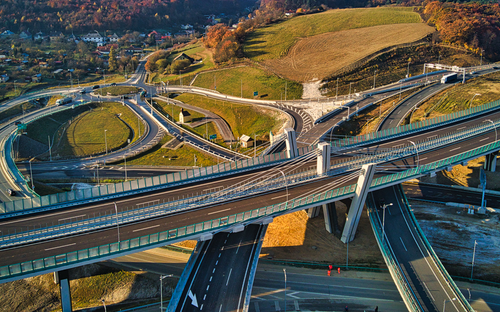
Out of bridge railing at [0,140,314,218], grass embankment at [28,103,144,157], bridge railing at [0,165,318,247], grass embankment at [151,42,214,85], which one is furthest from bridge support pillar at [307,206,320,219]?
grass embankment at [151,42,214,85]

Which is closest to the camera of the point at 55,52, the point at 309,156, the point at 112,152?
the point at 309,156

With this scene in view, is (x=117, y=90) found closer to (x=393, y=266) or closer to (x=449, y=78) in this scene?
(x=449, y=78)

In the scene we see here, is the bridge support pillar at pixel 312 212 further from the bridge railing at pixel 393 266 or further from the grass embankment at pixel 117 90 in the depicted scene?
the grass embankment at pixel 117 90

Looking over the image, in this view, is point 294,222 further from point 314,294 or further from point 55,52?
point 55,52

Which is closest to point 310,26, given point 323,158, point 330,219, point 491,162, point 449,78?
point 449,78

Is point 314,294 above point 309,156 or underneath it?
underneath

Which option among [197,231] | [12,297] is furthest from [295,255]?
[12,297]
